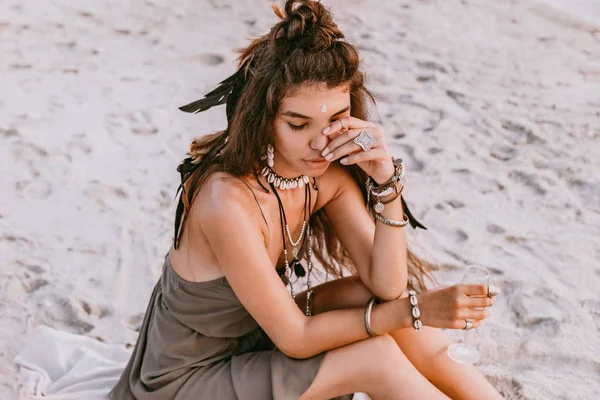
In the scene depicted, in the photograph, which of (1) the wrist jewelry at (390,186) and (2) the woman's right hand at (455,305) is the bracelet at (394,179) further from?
(2) the woman's right hand at (455,305)

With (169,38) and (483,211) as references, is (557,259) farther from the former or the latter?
(169,38)

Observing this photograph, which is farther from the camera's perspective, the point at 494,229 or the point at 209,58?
the point at 209,58

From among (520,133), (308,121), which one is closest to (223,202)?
(308,121)

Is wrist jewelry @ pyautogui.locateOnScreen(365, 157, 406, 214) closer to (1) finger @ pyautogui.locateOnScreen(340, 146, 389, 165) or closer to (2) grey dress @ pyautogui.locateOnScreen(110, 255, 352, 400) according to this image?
(1) finger @ pyautogui.locateOnScreen(340, 146, 389, 165)

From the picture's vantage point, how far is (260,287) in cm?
206

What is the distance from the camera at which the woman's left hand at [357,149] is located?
209cm

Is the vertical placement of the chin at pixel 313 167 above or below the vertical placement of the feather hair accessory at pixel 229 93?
Answer: below

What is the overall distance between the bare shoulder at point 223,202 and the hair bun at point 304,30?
1.40 ft

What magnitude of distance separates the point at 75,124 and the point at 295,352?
8.83 ft

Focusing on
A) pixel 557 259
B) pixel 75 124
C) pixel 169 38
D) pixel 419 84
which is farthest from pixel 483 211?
pixel 169 38

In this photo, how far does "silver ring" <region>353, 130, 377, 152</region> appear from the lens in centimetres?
211

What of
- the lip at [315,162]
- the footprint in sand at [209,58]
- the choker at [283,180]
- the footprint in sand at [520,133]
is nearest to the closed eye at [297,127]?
the lip at [315,162]

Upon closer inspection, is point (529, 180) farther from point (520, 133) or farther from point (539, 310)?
point (539, 310)

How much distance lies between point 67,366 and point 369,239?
1.22 m
